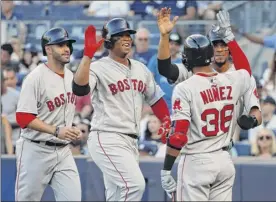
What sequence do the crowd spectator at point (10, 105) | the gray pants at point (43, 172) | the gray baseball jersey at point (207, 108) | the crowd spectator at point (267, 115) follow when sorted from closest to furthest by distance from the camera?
the gray baseball jersey at point (207, 108), the gray pants at point (43, 172), the crowd spectator at point (267, 115), the crowd spectator at point (10, 105)

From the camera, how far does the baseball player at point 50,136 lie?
351 inches

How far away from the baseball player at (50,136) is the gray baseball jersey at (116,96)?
0.52 meters

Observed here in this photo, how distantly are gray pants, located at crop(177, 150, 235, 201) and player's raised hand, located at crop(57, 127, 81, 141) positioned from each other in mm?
1210

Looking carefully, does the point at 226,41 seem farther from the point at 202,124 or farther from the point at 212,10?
the point at 212,10

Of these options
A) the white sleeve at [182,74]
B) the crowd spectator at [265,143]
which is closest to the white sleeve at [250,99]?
the white sleeve at [182,74]

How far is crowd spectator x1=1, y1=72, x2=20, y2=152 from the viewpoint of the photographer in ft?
39.6

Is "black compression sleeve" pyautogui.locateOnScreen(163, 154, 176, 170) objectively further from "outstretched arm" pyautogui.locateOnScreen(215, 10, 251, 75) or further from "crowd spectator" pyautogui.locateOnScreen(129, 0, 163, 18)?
"crowd spectator" pyautogui.locateOnScreen(129, 0, 163, 18)

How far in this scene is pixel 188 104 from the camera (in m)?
7.43

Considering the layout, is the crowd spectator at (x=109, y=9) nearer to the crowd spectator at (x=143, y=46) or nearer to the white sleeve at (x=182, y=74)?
the crowd spectator at (x=143, y=46)

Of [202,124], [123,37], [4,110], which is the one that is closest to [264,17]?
[4,110]

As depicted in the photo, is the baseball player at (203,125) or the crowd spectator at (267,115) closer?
the baseball player at (203,125)

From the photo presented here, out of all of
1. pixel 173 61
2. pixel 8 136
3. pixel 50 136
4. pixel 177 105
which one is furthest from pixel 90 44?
pixel 8 136

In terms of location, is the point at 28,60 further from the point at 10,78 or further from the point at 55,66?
the point at 55,66

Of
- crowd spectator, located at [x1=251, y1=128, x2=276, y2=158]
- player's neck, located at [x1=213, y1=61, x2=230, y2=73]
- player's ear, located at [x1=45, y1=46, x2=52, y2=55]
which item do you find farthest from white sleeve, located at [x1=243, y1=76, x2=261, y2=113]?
crowd spectator, located at [x1=251, y1=128, x2=276, y2=158]
